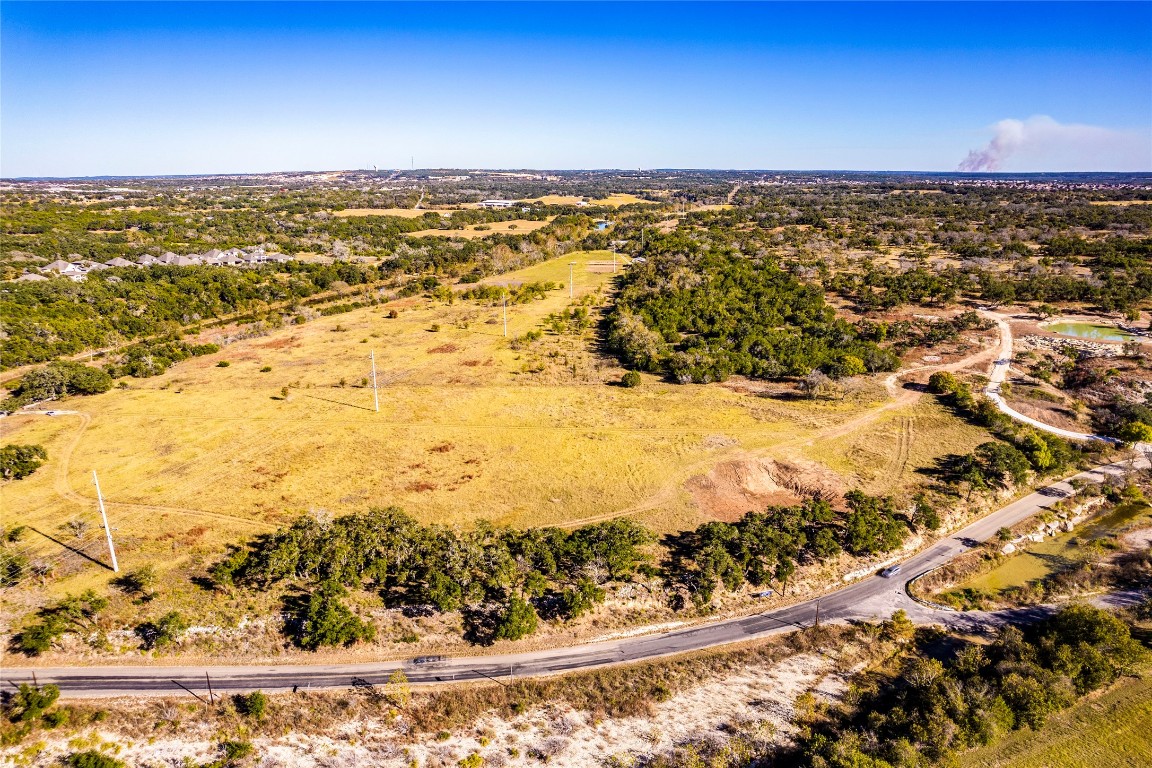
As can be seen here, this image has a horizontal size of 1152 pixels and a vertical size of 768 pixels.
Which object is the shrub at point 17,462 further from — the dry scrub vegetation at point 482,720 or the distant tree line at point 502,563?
the dry scrub vegetation at point 482,720

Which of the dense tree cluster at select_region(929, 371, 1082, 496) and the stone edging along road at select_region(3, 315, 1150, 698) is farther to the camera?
the dense tree cluster at select_region(929, 371, 1082, 496)

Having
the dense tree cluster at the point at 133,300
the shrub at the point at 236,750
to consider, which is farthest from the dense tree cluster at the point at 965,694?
the dense tree cluster at the point at 133,300

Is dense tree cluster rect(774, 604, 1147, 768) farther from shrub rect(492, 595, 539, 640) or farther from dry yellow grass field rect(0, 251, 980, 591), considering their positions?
dry yellow grass field rect(0, 251, 980, 591)

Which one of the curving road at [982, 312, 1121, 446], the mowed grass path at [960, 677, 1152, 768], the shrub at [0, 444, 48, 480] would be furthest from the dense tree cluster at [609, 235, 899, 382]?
the shrub at [0, 444, 48, 480]

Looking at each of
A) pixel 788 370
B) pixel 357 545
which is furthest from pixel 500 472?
pixel 788 370

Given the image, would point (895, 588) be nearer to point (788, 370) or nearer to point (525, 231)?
point (788, 370)

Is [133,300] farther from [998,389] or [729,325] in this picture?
[998,389]

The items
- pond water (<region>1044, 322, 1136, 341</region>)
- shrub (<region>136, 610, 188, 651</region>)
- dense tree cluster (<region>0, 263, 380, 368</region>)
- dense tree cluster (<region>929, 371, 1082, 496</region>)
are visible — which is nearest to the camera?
shrub (<region>136, 610, 188, 651</region>)
